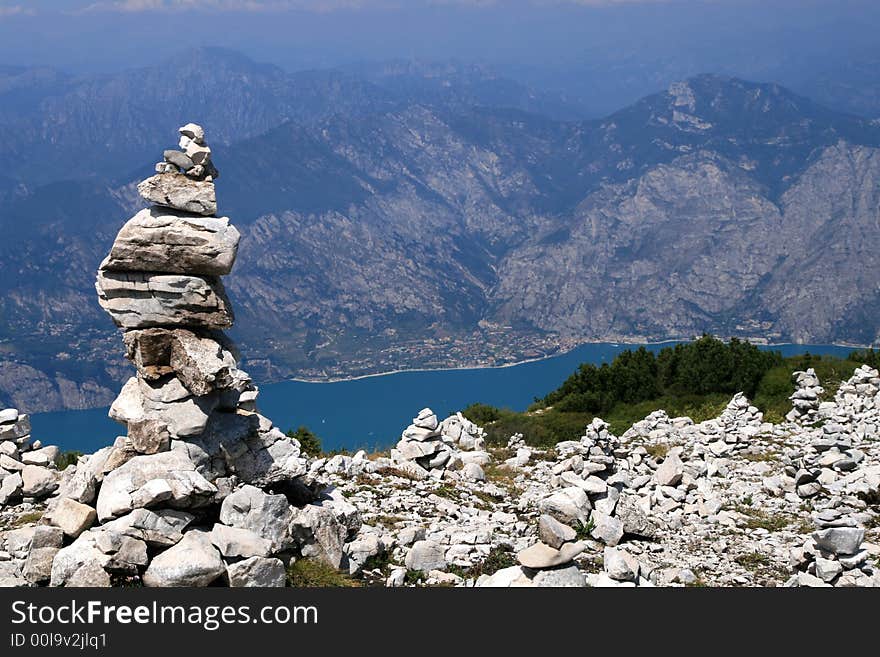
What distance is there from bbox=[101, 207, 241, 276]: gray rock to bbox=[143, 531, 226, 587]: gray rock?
6346mm

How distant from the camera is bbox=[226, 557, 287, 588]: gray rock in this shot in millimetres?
16656

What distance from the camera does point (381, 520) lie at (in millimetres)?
23125

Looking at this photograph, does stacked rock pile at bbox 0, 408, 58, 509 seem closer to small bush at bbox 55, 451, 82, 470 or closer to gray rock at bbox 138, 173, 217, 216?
small bush at bbox 55, 451, 82, 470

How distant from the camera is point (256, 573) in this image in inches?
662

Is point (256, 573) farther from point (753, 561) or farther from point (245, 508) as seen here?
point (753, 561)

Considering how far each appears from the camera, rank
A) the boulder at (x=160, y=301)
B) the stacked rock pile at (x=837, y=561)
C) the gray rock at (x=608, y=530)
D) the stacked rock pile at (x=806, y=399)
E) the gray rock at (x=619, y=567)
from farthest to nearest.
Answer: the stacked rock pile at (x=806, y=399) < the gray rock at (x=608, y=530) < the boulder at (x=160, y=301) < the stacked rock pile at (x=837, y=561) < the gray rock at (x=619, y=567)

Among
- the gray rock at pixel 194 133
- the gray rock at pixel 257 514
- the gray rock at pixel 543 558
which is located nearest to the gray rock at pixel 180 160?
the gray rock at pixel 194 133

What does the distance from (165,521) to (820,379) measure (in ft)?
125

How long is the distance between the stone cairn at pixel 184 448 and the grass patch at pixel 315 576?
0.20 meters

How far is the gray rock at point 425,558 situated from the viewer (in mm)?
19406

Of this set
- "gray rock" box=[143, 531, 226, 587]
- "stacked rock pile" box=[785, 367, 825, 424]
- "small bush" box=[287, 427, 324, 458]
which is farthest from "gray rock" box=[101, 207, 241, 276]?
"stacked rock pile" box=[785, 367, 825, 424]

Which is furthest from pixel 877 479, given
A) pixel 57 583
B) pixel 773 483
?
pixel 57 583

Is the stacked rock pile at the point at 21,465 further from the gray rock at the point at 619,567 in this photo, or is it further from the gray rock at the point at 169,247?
the gray rock at the point at 619,567

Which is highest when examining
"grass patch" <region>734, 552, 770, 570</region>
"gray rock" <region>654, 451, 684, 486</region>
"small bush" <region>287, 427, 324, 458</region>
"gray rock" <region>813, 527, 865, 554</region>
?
"gray rock" <region>813, 527, 865, 554</region>
